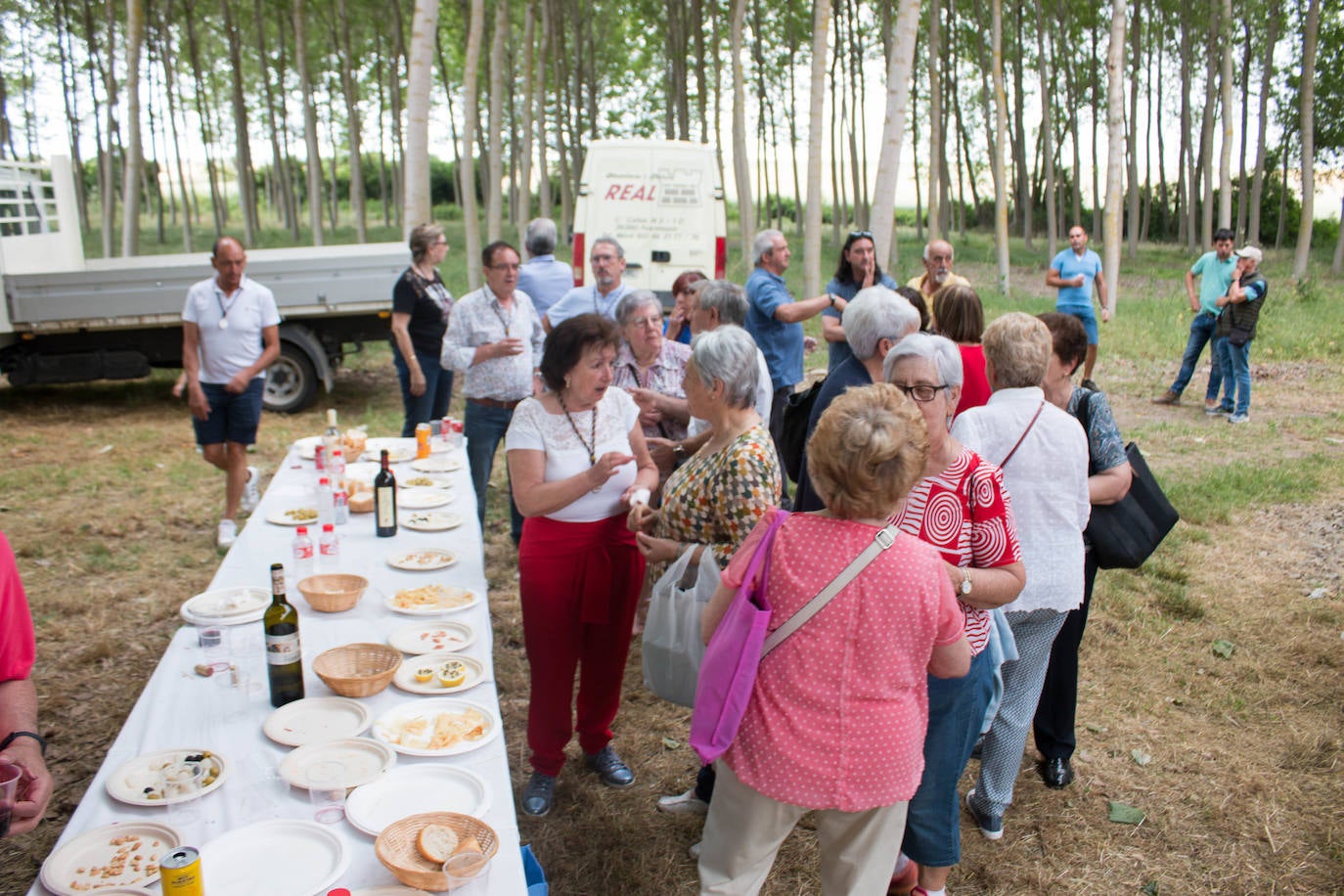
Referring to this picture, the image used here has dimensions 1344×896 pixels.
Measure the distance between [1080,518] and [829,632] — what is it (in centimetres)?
138

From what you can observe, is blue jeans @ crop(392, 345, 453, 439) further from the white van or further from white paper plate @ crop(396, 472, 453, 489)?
the white van

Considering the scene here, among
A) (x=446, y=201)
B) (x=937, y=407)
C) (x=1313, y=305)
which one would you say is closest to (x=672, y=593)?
(x=937, y=407)

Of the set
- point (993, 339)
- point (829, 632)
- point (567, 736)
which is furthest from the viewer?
point (567, 736)

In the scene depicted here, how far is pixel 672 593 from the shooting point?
2674 mm

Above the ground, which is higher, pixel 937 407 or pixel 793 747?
pixel 937 407

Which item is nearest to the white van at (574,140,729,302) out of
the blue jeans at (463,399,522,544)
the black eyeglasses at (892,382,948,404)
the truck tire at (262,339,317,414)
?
the truck tire at (262,339,317,414)

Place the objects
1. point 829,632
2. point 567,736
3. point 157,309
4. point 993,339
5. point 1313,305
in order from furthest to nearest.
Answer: point 1313,305
point 157,309
point 567,736
point 993,339
point 829,632

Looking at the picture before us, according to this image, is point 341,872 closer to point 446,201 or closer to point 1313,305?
point 1313,305

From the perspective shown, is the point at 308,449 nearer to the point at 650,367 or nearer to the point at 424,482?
the point at 424,482

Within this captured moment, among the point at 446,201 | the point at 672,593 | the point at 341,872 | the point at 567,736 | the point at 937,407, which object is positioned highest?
the point at 446,201

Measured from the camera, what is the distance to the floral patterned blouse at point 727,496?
269 centimetres

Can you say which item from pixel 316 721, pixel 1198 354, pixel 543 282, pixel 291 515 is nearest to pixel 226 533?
pixel 291 515

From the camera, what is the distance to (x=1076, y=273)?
988cm

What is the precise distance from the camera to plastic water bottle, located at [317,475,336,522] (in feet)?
12.7
